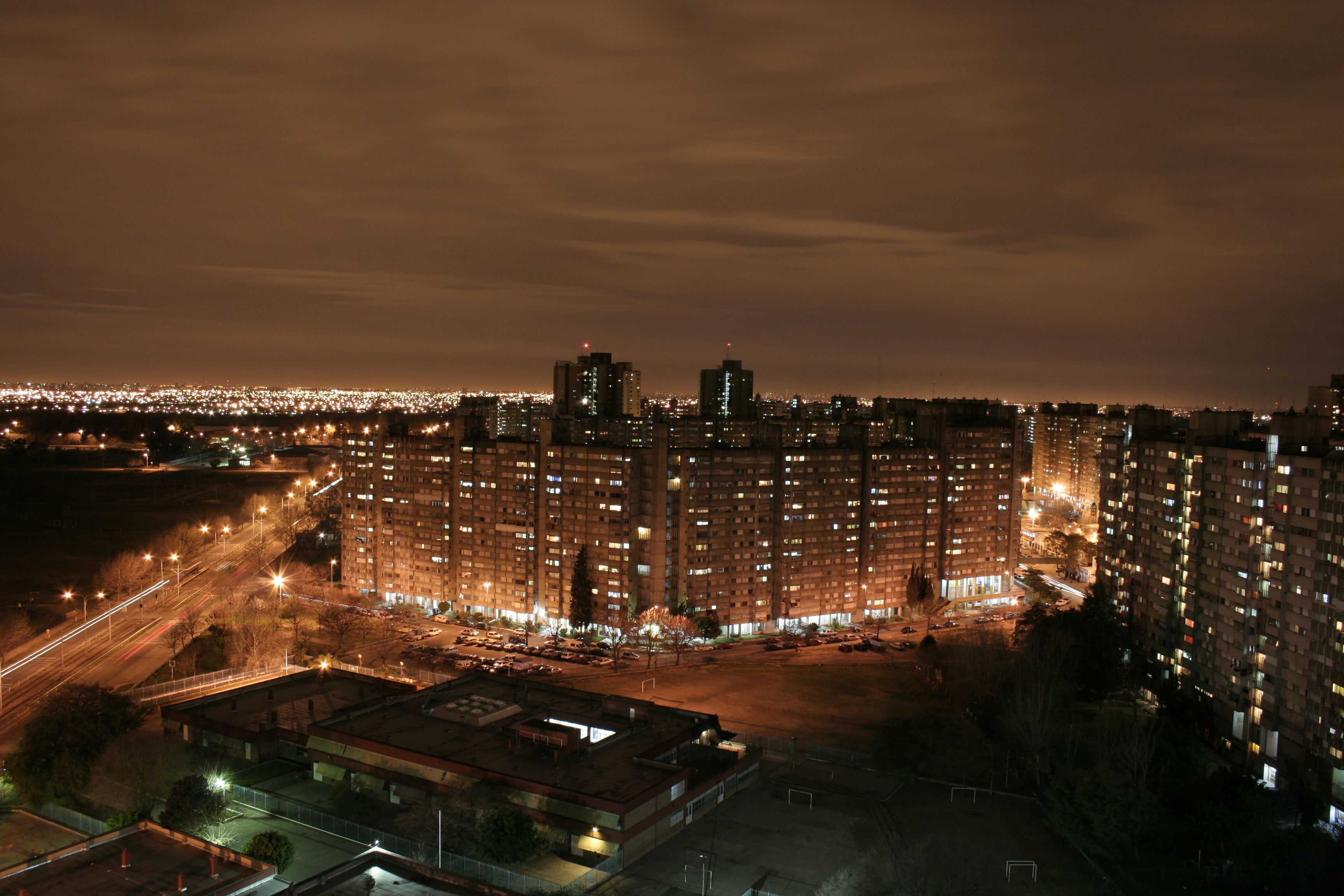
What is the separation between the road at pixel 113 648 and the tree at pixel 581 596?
15459 millimetres

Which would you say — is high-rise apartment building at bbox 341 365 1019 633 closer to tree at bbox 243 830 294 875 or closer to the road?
the road

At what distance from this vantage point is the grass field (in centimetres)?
4912

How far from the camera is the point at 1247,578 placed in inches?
1073

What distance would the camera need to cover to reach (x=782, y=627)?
141ft

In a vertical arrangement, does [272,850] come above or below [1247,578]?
below

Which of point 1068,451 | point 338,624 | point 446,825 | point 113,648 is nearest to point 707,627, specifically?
point 338,624

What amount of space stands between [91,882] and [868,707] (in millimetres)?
22767

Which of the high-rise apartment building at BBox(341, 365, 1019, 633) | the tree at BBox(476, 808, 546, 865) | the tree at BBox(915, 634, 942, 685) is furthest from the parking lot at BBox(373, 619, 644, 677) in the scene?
the tree at BBox(476, 808, 546, 865)

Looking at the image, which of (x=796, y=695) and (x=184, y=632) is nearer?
(x=796, y=695)

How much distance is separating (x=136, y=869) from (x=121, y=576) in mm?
32635

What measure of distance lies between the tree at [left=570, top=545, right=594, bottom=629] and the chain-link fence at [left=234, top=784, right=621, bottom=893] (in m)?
19.2

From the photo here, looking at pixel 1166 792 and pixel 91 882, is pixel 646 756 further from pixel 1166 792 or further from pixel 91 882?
pixel 1166 792

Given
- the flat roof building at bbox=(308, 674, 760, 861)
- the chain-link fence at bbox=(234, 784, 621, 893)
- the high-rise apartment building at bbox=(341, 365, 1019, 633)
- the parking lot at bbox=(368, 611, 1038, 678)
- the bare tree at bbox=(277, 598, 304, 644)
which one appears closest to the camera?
the chain-link fence at bbox=(234, 784, 621, 893)

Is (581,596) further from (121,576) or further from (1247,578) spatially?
(1247,578)
